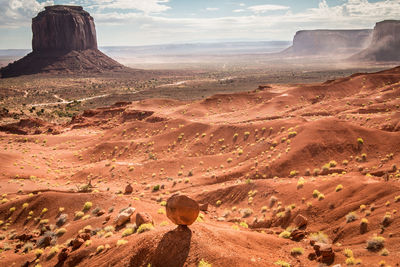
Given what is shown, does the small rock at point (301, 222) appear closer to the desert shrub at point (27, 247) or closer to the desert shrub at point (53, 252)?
the desert shrub at point (53, 252)

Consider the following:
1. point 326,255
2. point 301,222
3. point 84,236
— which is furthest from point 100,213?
point 326,255

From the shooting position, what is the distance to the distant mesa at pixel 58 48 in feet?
459

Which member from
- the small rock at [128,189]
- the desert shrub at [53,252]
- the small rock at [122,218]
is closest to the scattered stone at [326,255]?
the small rock at [122,218]

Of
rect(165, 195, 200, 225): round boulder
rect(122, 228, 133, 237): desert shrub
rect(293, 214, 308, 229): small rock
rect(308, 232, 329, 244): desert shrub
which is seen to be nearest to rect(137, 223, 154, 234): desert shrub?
rect(122, 228, 133, 237): desert shrub

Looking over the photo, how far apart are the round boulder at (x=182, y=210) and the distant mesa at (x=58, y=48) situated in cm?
14098

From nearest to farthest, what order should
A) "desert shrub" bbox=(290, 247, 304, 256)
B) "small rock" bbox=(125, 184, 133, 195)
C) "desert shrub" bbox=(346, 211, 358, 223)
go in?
1. "desert shrub" bbox=(290, 247, 304, 256)
2. "desert shrub" bbox=(346, 211, 358, 223)
3. "small rock" bbox=(125, 184, 133, 195)

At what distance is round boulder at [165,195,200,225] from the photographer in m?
11.8

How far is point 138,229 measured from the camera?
1383cm

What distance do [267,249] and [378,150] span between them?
15.5 metres

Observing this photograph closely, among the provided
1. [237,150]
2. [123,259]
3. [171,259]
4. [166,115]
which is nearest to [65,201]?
[123,259]

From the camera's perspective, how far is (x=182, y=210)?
1177 cm

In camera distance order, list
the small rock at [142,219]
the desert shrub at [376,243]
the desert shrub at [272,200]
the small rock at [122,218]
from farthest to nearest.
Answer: the desert shrub at [272,200] → the small rock at [122,218] → the small rock at [142,219] → the desert shrub at [376,243]

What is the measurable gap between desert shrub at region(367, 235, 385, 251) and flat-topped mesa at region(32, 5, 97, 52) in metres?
161

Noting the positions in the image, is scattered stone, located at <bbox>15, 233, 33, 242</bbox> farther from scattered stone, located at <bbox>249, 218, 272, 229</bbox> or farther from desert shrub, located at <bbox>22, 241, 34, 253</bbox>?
scattered stone, located at <bbox>249, 218, 272, 229</bbox>
